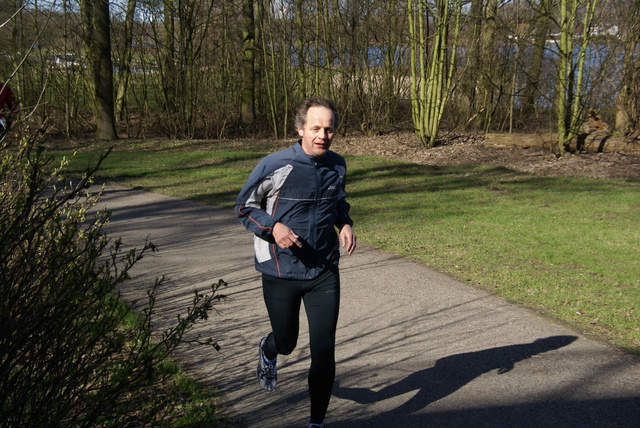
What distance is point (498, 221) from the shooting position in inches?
407

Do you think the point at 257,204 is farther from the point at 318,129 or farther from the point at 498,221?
the point at 498,221

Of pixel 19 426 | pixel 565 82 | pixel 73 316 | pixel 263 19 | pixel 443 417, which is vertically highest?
pixel 263 19

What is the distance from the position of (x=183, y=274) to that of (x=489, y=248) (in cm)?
386

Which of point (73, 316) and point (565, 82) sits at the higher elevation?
point (565, 82)

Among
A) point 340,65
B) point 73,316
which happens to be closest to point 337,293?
point 73,316

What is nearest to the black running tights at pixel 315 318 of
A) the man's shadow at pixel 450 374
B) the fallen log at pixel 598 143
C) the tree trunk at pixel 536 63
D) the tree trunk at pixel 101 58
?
the man's shadow at pixel 450 374

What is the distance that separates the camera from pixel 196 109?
23.0 metres

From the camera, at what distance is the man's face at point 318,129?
12.5 feet

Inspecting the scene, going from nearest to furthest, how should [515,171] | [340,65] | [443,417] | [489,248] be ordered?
[443,417] → [489,248] → [515,171] → [340,65]

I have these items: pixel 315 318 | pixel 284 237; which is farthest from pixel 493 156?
pixel 284 237

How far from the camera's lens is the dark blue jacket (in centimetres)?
380

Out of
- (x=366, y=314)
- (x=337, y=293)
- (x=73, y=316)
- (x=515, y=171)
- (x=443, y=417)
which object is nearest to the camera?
(x=73, y=316)

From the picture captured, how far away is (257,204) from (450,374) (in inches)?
75.1

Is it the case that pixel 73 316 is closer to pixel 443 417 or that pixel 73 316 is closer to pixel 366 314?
pixel 443 417
